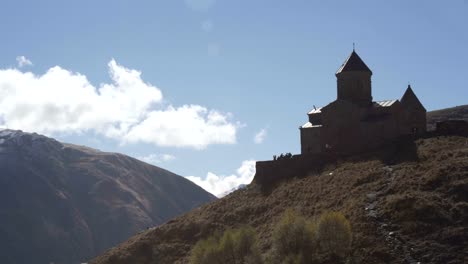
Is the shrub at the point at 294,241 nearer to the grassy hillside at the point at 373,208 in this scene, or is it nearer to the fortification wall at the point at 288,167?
the grassy hillside at the point at 373,208

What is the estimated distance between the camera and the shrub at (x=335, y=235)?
35719 millimetres

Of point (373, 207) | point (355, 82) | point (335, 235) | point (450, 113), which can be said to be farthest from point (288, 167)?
point (450, 113)

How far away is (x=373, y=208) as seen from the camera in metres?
41.2

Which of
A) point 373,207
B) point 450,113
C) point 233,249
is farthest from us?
point 450,113

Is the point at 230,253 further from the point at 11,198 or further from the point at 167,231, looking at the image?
the point at 11,198

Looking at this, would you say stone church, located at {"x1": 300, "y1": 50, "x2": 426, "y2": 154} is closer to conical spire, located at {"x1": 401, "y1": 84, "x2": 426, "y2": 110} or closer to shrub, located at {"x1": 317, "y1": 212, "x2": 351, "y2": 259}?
conical spire, located at {"x1": 401, "y1": 84, "x2": 426, "y2": 110}

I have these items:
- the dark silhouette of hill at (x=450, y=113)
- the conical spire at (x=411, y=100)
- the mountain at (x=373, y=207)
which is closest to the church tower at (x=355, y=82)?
the conical spire at (x=411, y=100)

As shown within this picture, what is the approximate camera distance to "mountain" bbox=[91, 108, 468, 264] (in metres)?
36.2

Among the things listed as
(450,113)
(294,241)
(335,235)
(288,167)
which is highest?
(450,113)

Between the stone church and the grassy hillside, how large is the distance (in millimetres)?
4494

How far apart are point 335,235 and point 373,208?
6.39m

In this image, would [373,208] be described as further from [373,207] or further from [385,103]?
[385,103]

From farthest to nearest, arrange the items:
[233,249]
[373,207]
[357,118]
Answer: [357,118]
[373,207]
[233,249]

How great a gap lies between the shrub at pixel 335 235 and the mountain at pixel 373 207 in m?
0.99
